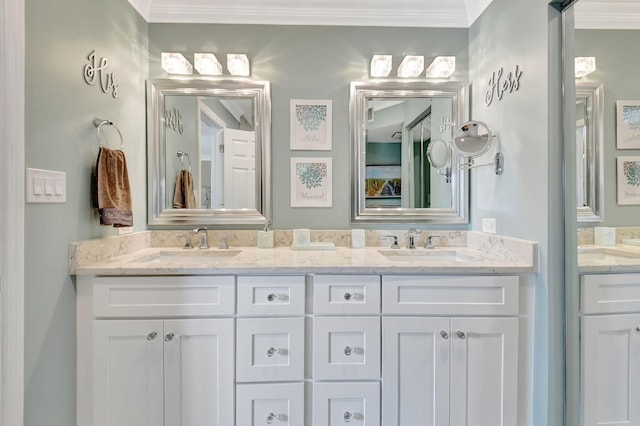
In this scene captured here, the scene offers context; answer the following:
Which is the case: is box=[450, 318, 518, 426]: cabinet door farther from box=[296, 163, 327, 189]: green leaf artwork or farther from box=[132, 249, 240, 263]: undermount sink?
box=[132, 249, 240, 263]: undermount sink

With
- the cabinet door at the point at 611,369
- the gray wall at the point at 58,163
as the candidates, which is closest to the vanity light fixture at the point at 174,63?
the gray wall at the point at 58,163

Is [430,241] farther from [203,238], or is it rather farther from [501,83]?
[203,238]

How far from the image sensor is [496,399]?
1477 millimetres

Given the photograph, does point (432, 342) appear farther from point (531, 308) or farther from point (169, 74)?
point (169, 74)

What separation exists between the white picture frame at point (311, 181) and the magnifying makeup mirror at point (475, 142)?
0.80 metres

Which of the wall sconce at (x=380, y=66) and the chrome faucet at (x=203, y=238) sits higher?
the wall sconce at (x=380, y=66)

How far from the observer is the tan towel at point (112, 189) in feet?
4.99

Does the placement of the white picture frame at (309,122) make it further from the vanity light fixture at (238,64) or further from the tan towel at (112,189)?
the tan towel at (112,189)

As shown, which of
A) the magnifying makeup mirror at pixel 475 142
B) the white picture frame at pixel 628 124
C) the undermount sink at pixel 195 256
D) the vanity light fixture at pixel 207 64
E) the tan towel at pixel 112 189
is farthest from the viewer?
the vanity light fixture at pixel 207 64

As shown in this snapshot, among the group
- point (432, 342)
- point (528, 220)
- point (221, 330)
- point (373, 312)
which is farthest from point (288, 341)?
point (528, 220)

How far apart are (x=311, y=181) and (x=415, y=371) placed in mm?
1229

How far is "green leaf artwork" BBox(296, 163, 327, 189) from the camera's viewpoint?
2.07 m

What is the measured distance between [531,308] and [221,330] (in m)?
1.45

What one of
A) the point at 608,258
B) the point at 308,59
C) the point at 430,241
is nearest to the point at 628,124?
the point at 608,258
